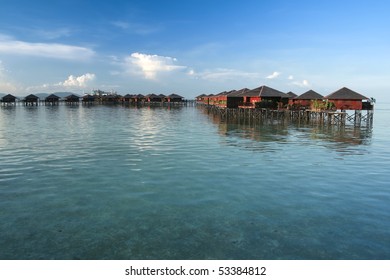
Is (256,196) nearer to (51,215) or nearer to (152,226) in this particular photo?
(152,226)

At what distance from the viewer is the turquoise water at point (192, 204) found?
676 centimetres

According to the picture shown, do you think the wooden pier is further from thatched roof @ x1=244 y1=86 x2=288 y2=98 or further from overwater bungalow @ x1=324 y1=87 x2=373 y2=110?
thatched roof @ x1=244 y1=86 x2=288 y2=98

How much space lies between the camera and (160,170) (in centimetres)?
1335

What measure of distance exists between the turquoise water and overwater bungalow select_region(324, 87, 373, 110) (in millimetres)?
22390

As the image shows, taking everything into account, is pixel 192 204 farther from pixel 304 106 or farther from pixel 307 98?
pixel 307 98

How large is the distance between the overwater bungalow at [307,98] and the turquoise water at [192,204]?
28238 mm

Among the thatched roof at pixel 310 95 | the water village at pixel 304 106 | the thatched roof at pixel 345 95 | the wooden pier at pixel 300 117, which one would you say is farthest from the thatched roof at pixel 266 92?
the thatched roof at pixel 345 95

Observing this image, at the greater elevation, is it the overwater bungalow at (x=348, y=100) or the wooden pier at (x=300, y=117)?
the overwater bungalow at (x=348, y=100)

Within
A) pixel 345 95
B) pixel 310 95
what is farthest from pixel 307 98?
pixel 345 95

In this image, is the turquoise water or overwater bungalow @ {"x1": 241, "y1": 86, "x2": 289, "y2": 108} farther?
overwater bungalow @ {"x1": 241, "y1": 86, "x2": 289, "y2": 108}

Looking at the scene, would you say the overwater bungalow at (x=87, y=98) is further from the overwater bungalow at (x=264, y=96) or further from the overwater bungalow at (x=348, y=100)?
the overwater bungalow at (x=348, y=100)

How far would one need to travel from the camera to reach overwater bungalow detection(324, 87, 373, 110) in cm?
3744

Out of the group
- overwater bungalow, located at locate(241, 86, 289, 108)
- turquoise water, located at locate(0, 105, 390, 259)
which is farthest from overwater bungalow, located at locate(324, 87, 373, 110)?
turquoise water, located at locate(0, 105, 390, 259)

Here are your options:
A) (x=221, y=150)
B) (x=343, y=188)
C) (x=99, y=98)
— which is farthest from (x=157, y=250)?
(x=99, y=98)
